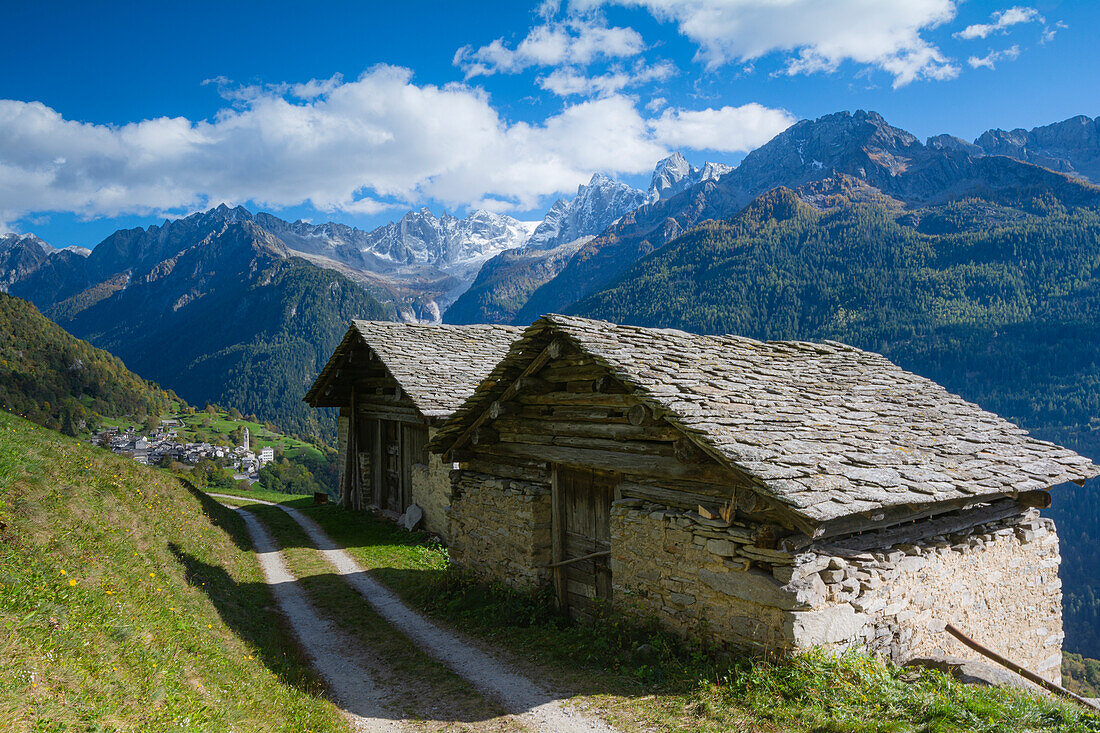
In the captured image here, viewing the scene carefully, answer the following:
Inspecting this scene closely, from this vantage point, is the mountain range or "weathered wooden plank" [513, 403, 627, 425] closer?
"weathered wooden plank" [513, 403, 627, 425]

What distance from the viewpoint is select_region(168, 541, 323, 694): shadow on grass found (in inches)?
328

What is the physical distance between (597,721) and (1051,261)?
7164 inches

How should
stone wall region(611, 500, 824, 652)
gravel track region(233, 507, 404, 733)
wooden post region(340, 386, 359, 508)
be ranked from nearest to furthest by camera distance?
stone wall region(611, 500, 824, 652) → gravel track region(233, 507, 404, 733) → wooden post region(340, 386, 359, 508)

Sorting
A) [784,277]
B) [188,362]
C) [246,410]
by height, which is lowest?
[246,410]

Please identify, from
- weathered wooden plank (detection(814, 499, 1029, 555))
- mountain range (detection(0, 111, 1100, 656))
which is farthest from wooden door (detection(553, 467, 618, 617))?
mountain range (detection(0, 111, 1100, 656))

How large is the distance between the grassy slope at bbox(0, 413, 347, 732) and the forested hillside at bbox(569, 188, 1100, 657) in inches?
4645

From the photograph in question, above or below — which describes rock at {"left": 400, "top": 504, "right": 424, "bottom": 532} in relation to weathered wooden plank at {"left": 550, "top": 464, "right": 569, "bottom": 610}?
below

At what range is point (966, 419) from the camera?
38.1 ft

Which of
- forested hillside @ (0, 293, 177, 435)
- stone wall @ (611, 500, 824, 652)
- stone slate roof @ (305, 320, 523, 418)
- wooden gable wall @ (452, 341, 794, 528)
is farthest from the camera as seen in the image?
forested hillside @ (0, 293, 177, 435)

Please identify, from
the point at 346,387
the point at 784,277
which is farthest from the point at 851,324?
the point at 346,387

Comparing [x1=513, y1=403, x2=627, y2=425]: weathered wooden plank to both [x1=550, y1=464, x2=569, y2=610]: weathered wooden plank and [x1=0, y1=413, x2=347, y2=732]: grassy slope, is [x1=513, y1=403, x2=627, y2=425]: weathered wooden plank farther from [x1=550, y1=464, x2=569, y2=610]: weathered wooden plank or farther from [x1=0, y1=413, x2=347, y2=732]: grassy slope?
[x1=0, y1=413, x2=347, y2=732]: grassy slope

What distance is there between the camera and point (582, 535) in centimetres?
1048

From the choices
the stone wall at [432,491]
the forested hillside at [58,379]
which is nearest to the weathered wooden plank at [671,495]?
the stone wall at [432,491]

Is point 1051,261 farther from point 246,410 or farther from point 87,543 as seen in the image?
Result: point 246,410
